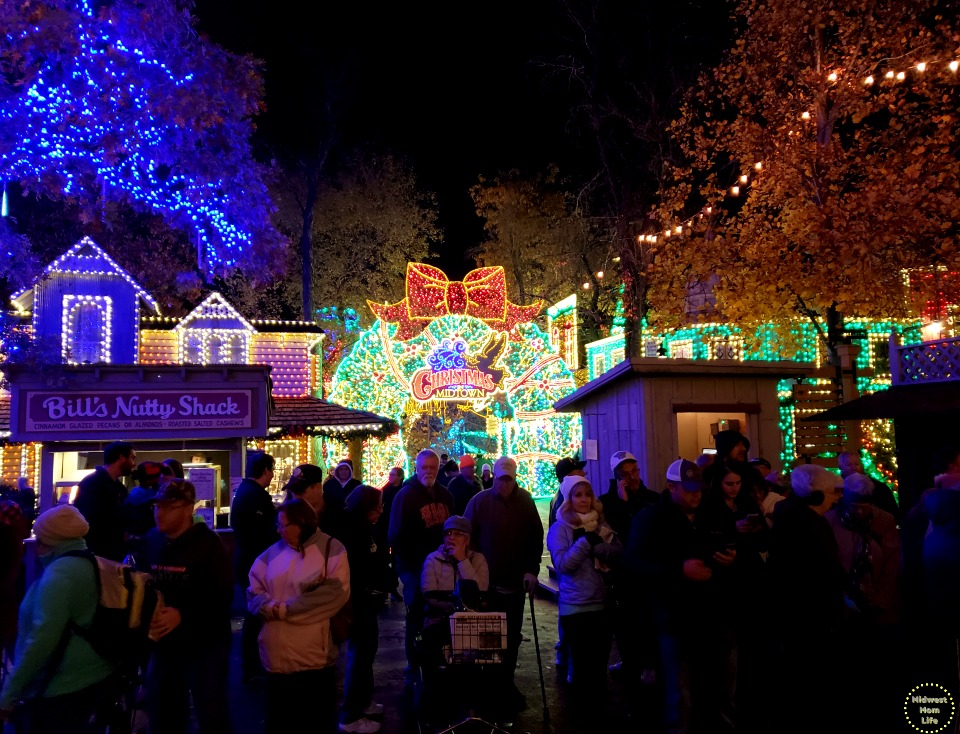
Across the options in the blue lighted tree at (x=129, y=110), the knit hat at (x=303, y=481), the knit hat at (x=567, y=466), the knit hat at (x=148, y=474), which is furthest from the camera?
the blue lighted tree at (x=129, y=110)

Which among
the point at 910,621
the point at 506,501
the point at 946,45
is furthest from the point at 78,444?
the point at 946,45

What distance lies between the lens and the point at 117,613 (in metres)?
3.70

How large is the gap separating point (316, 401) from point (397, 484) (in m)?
10.6

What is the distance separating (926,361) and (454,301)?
47.0 ft

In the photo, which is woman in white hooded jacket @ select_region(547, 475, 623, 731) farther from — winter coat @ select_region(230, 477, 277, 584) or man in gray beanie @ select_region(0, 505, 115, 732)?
man in gray beanie @ select_region(0, 505, 115, 732)

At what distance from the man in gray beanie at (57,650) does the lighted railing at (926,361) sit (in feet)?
47.2

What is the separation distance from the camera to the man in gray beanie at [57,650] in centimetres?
352

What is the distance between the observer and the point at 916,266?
1596 centimetres

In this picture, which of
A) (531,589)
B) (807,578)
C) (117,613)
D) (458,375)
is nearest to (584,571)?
(531,589)

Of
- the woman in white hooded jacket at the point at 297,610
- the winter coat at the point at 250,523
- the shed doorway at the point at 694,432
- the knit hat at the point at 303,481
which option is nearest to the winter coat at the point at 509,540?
the knit hat at the point at 303,481

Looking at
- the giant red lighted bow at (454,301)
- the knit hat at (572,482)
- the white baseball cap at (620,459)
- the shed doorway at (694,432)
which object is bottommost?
the knit hat at (572,482)

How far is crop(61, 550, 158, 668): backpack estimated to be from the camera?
12.0ft

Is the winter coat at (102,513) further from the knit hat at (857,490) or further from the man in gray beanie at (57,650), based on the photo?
the knit hat at (857,490)

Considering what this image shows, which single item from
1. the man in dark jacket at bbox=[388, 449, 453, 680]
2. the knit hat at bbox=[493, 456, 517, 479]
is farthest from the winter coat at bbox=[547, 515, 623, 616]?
the man in dark jacket at bbox=[388, 449, 453, 680]
